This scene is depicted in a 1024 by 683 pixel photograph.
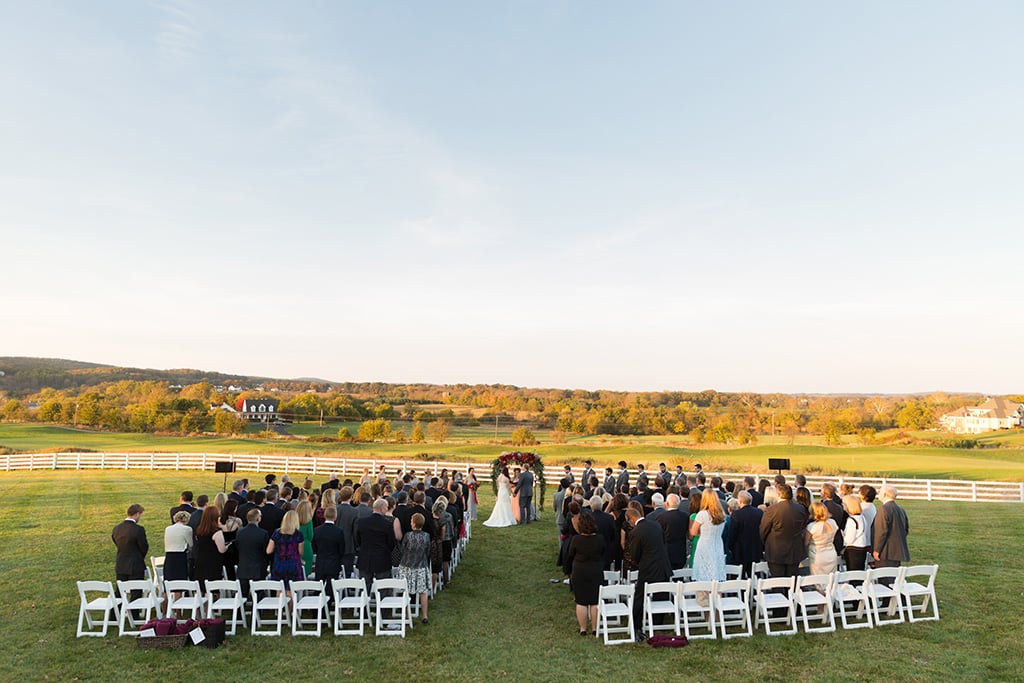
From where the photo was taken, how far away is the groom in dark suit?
1715 centimetres

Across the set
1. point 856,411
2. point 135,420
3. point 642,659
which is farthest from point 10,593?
point 856,411

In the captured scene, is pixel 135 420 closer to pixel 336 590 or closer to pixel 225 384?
pixel 225 384

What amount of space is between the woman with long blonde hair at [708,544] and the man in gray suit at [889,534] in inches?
88.2

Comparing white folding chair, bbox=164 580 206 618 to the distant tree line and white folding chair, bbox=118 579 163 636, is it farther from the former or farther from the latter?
the distant tree line

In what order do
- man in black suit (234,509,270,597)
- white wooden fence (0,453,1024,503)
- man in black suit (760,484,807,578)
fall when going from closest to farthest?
man in black suit (234,509,270,597)
man in black suit (760,484,807,578)
white wooden fence (0,453,1024,503)

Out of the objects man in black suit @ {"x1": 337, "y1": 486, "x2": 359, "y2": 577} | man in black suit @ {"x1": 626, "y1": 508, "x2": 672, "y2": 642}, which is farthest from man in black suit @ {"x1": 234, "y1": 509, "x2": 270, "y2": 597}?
man in black suit @ {"x1": 626, "y1": 508, "x2": 672, "y2": 642}

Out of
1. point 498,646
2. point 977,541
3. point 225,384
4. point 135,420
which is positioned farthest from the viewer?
point 225,384

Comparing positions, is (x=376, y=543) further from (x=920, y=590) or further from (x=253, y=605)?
(x=920, y=590)

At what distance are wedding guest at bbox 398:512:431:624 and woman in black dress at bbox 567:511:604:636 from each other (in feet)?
6.53

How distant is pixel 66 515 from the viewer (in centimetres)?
1766

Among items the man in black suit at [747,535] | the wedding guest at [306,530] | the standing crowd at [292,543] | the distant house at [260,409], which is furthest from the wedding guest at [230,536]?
the distant house at [260,409]

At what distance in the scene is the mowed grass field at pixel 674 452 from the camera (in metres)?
35.8

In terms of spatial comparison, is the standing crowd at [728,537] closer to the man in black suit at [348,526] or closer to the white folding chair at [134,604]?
the man in black suit at [348,526]

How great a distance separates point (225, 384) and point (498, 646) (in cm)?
16292
